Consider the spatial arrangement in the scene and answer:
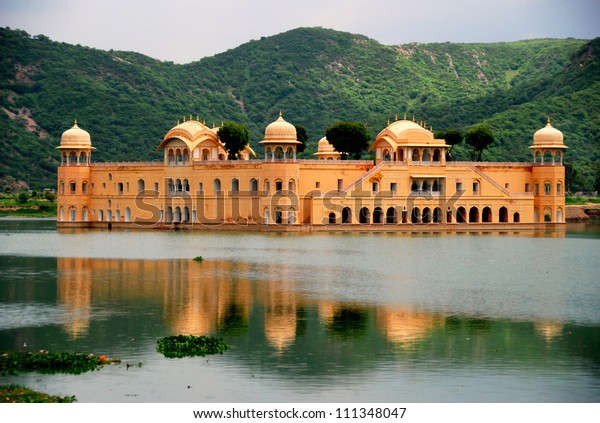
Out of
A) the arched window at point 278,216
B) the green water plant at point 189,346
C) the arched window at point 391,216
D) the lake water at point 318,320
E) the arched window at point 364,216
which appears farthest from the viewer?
the arched window at point 391,216

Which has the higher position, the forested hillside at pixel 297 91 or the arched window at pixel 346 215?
the forested hillside at pixel 297 91

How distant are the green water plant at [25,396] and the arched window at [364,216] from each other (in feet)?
129

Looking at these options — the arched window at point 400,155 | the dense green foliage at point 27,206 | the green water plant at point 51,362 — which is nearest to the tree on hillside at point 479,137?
the arched window at point 400,155

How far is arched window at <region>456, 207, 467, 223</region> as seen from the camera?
56.1 m

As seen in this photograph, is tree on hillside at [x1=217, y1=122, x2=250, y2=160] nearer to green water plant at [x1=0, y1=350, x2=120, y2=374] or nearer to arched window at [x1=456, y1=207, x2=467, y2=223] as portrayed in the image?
arched window at [x1=456, y1=207, x2=467, y2=223]

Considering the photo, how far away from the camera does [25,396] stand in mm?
14594

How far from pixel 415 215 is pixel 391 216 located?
1.19m

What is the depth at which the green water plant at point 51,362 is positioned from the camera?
54.8 ft

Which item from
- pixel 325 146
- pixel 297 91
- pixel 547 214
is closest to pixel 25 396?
pixel 547 214

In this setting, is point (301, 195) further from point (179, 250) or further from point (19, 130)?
point (19, 130)

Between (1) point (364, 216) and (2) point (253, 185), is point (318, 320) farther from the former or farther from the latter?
(2) point (253, 185)

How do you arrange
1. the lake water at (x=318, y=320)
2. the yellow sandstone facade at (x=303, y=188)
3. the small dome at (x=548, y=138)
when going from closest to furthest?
the lake water at (x=318, y=320) → the yellow sandstone facade at (x=303, y=188) → the small dome at (x=548, y=138)

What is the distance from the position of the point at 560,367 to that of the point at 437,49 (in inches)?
3813

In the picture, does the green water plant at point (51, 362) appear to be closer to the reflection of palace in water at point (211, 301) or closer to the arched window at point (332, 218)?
the reflection of palace in water at point (211, 301)
